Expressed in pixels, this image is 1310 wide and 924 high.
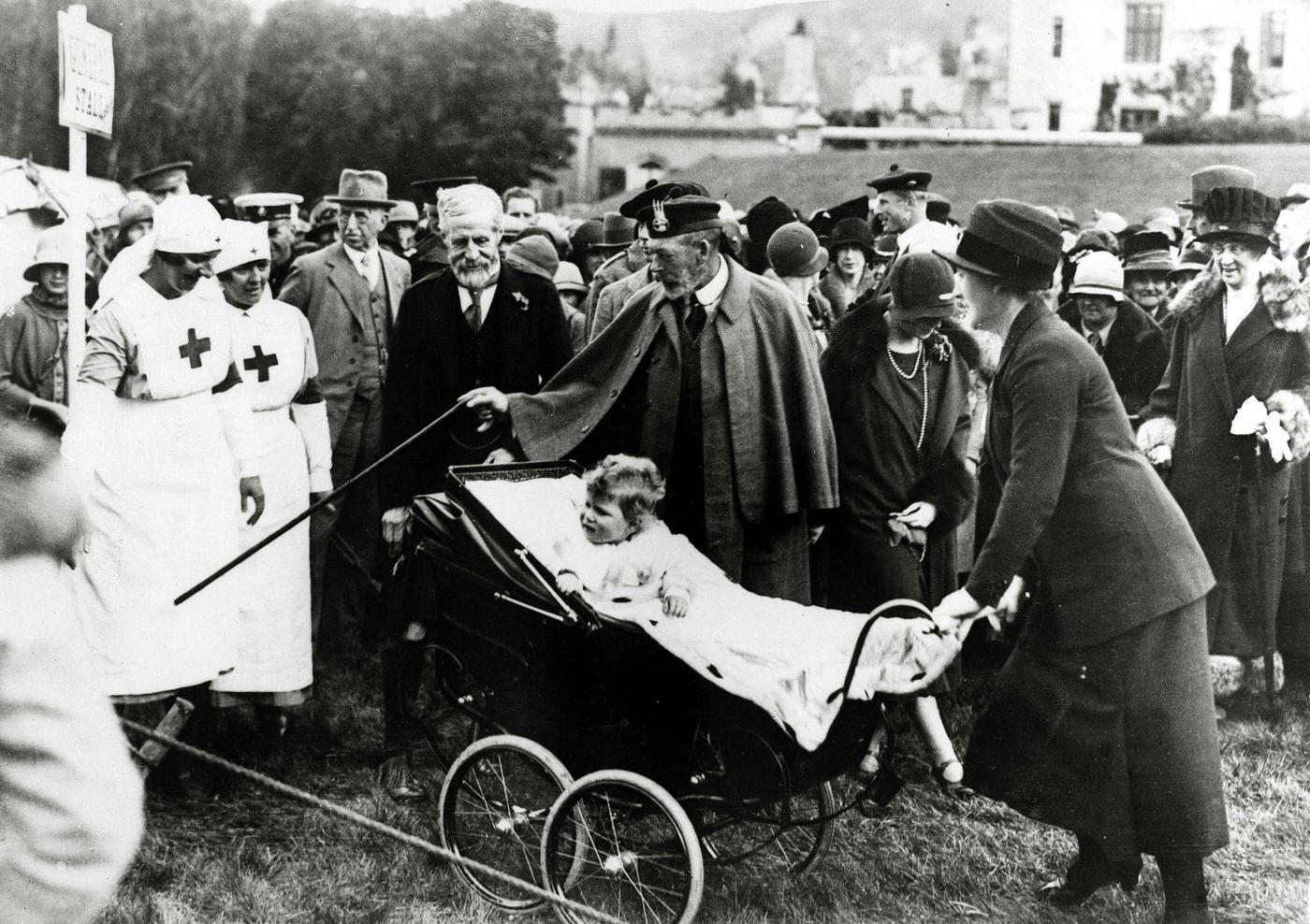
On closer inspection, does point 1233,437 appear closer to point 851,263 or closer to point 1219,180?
point 1219,180

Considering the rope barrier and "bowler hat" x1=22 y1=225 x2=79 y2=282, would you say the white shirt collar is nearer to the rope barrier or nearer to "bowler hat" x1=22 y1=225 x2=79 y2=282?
the rope barrier

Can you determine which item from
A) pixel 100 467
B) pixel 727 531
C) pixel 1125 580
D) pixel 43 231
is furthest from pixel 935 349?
pixel 43 231

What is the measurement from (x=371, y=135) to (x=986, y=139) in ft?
11.1

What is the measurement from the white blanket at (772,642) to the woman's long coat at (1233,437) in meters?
2.28

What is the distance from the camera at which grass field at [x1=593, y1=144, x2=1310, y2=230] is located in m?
6.45

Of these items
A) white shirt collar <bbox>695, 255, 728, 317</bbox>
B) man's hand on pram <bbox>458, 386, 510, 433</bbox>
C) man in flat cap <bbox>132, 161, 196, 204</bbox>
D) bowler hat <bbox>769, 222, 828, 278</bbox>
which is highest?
man in flat cap <bbox>132, 161, 196, 204</bbox>

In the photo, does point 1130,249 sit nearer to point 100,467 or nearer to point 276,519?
point 276,519

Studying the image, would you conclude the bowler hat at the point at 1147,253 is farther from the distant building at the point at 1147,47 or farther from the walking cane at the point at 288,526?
the walking cane at the point at 288,526

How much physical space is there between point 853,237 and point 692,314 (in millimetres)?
2816

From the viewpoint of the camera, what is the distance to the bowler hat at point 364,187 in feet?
25.0

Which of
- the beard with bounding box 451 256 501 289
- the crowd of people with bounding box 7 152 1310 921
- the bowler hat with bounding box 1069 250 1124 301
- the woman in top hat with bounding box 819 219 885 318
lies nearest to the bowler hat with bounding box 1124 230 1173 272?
the bowler hat with bounding box 1069 250 1124 301

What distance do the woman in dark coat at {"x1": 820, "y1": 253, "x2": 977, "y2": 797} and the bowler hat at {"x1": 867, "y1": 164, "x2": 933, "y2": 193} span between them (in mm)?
2228

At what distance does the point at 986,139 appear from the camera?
7.05 meters

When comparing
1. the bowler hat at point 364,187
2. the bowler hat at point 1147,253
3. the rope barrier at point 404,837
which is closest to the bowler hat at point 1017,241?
the rope barrier at point 404,837
